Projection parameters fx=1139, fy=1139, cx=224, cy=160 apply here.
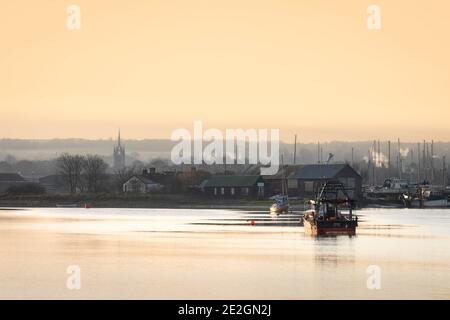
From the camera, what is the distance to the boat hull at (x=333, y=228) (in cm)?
9619

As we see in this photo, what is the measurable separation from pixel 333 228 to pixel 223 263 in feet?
93.1

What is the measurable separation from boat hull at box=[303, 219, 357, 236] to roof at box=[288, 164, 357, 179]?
290ft

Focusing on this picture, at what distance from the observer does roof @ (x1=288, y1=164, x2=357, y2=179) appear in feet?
614

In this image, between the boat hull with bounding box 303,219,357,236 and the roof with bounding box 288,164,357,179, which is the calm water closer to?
the boat hull with bounding box 303,219,357,236

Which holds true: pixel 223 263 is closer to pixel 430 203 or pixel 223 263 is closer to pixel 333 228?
pixel 333 228

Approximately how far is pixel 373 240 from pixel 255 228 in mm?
21304

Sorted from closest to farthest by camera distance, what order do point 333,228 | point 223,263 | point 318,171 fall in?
point 223,263
point 333,228
point 318,171

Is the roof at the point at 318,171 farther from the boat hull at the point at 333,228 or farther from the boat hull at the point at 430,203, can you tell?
the boat hull at the point at 333,228

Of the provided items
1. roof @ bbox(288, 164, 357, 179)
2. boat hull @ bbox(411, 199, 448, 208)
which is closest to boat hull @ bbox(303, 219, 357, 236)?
roof @ bbox(288, 164, 357, 179)

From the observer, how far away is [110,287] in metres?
58.6

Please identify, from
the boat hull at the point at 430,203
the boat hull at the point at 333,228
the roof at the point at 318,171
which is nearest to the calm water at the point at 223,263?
the boat hull at the point at 333,228

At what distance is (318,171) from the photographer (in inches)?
7515

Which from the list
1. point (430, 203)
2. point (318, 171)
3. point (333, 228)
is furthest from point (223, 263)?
point (430, 203)
